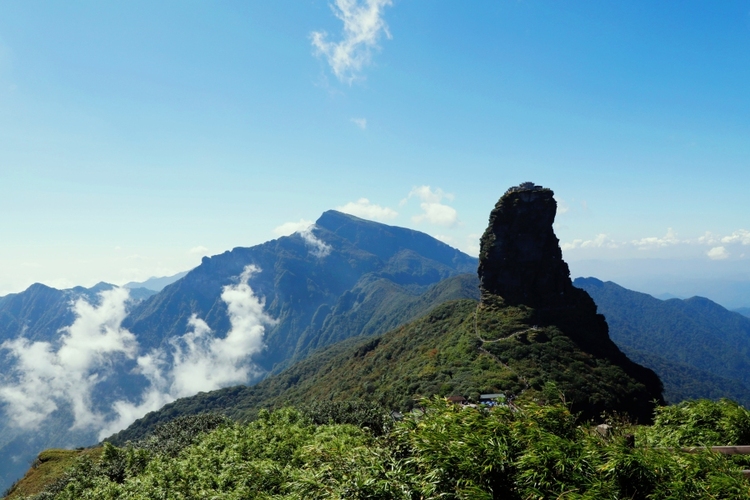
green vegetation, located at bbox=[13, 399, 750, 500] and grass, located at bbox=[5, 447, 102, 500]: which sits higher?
green vegetation, located at bbox=[13, 399, 750, 500]

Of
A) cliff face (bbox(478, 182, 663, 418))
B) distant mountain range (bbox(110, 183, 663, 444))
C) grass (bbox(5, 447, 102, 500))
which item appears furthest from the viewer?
cliff face (bbox(478, 182, 663, 418))

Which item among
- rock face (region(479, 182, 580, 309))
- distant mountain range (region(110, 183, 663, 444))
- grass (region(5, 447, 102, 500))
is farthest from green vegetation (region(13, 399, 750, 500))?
rock face (region(479, 182, 580, 309))

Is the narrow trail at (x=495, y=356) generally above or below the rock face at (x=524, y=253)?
below

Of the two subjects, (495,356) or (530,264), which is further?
(530,264)

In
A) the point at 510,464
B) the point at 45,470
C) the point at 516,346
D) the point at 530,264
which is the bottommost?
the point at 45,470

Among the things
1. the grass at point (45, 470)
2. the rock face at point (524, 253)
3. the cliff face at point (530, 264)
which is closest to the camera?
the grass at point (45, 470)

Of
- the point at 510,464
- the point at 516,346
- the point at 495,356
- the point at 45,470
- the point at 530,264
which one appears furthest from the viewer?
the point at 530,264

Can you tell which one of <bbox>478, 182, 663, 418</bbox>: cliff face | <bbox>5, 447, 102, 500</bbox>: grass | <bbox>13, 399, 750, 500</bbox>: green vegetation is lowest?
<bbox>5, 447, 102, 500</bbox>: grass

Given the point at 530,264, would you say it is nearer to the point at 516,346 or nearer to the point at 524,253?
the point at 524,253

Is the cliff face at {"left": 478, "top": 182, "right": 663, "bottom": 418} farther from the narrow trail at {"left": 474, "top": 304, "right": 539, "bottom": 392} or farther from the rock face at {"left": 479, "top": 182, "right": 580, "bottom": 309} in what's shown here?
the narrow trail at {"left": 474, "top": 304, "right": 539, "bottom": 392}

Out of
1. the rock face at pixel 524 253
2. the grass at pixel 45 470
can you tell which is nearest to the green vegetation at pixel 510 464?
the grass at pixel 45 470

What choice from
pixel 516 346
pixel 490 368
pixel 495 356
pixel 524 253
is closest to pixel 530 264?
pixel 524 253

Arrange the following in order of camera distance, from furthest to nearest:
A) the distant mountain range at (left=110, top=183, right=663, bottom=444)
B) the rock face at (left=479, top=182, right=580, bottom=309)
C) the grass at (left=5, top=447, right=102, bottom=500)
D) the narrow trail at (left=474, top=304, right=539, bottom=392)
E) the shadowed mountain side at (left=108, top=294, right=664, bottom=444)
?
1. the rock face at (left=479, top=182, right=580, bottom=309)
2. the narrow trail at (left=474, top=304, right=539, bottom=392)
3. the distant mountain range at (left=110, top=183, right=663, bottom=444)
4. the shadowed mountain side at (left=108, top=294, right=664, bottom=444)
5. the grass at (left=5, top=447, right=102, bottom=500)

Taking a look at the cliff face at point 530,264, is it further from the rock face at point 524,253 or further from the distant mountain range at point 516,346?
the distant mountain range at point 516,346
